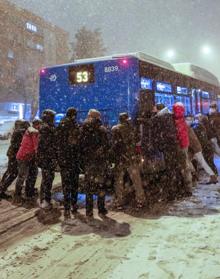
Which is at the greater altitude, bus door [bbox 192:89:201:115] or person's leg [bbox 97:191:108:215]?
bus door [bbox 192:89:201:115]

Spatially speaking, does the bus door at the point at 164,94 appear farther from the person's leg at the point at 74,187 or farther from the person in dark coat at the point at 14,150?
the person's leg at the point at 74,187

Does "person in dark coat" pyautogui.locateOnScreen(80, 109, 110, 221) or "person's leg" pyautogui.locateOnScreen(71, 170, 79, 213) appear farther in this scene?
"person's leg" pyautogui.locateOnScreen(71, 170, 79, 213)

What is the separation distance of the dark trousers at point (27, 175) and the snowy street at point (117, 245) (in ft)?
3.04

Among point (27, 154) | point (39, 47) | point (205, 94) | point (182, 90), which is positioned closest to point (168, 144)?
point (27, 154)

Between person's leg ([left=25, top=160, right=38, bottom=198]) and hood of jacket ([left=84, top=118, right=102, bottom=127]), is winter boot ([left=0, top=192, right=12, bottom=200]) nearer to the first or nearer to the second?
person's leg ([left=25, top=160, right=38, bottom=198])

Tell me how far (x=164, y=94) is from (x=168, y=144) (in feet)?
10.3

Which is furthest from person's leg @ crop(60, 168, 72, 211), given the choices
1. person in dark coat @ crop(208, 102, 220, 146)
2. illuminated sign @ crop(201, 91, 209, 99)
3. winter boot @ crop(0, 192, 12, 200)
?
illuminated sign @ crop(201, 91, 209, 99)

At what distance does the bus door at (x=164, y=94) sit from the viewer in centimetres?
1028

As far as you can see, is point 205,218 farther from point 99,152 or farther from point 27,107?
point 27,107

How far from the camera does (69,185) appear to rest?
22.2ft

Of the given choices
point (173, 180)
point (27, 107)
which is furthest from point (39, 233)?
point (27, 107)

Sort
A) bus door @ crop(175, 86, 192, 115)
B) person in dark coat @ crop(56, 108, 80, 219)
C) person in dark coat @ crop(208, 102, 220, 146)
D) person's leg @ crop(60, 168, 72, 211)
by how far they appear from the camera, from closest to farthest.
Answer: person in dark coat @ crop(56, 108, 80, 219), person's leg @ crop(60, 168, 72, 211), person in dark coat @ crop(208, 102, 220, 146), bus door @ crop(175, 86, 192, 115)

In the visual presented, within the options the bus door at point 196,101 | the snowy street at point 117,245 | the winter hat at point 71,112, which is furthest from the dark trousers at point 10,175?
the bus door at point 196,101

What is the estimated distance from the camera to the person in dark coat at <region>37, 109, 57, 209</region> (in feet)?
22.8
